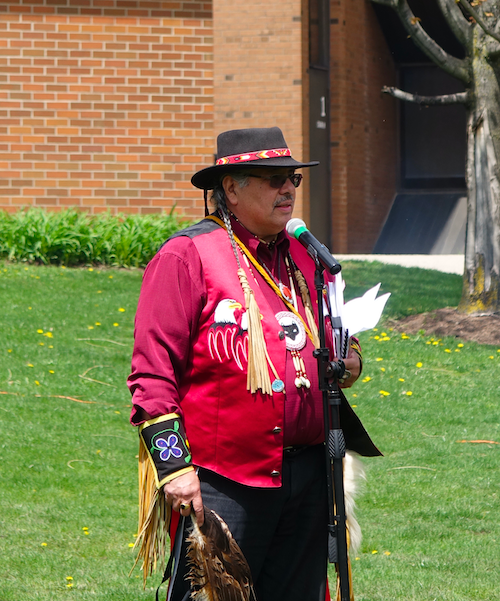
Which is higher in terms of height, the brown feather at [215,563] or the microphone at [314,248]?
the microphone at [314,248]

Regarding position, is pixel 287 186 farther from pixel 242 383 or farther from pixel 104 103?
pixel 104 103

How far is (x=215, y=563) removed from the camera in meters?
3.04

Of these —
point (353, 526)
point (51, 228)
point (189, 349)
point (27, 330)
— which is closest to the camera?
point (189, 349)

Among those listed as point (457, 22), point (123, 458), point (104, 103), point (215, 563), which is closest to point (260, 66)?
point (104, 103)

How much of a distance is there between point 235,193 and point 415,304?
8.27 metres

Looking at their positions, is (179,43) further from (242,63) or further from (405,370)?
(405,370)

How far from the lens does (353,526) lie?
11.4 feet

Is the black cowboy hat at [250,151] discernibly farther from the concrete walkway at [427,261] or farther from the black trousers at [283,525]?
the concrete walkway at [427,261]

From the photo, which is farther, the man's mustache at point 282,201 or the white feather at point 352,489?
the white feather at point 352,489

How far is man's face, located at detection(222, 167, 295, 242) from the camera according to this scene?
3221 millimetres

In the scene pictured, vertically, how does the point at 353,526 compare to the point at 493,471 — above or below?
above

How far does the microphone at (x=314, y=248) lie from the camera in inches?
116

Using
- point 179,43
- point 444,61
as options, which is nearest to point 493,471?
point 444,61

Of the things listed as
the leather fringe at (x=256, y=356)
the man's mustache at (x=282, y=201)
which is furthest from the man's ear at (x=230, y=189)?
the leather fringe at (x=256, y=356)
